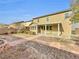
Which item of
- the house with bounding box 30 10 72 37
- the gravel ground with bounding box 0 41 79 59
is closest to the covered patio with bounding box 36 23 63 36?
the house with bounding box 30 10 72 37

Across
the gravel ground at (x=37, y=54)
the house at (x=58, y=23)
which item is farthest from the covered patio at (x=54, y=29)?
the gravel ground at (x=37, y=54)

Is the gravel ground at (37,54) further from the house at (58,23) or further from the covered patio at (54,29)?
the covered patio at (54,29)

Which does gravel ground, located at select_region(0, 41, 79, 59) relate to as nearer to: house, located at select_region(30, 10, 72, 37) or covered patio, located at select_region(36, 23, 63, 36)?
house, located at select_region(30, 10, 72, 37)

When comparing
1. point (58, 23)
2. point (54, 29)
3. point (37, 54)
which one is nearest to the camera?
point (37, 54)

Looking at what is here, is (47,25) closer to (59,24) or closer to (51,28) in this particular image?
(51,28)

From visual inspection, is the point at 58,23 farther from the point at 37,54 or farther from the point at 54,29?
the point at 37,54

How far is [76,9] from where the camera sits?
81.3ft

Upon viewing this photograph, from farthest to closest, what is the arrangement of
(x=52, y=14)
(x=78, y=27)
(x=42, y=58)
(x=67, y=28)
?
(x=52, y=14), (x=67, y=28), (x=78, y=27), (x=42, y=58)

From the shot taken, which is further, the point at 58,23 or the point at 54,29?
the point at 54,29

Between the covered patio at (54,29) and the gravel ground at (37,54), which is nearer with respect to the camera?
the gravel ground at (37,54)

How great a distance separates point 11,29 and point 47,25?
1720cm

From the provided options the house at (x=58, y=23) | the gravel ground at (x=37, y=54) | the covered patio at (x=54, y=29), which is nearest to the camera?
the gravel ground at (x=37, y=54)

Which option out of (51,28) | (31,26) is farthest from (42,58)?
(31,26)

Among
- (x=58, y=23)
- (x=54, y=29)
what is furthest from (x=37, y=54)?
(x=54, y=29)
